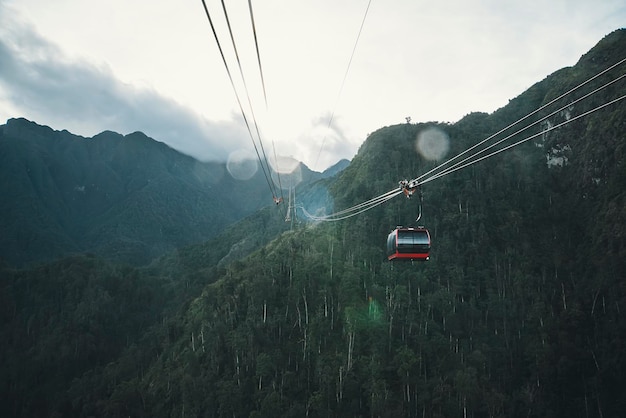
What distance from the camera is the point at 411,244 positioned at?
18484 mm

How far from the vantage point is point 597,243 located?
301 ft

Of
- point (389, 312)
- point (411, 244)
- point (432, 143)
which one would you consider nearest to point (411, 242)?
point (411, 244)

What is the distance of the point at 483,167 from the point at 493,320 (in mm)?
47637

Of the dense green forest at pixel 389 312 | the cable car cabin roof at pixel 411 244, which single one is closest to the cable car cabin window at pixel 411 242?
the cable car cabin roof at pixel 411 244

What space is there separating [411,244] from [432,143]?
10735cm

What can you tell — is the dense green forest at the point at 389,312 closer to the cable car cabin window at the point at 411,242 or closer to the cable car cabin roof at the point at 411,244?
the cable car cabin roof at the point at 411,244

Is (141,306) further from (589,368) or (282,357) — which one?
(589,368)

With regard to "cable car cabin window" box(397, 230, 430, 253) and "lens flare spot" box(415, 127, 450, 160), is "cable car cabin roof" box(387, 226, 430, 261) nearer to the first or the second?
"cable car cabin window" box(397, 230, 430, 253)

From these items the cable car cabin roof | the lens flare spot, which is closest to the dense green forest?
the lens flare spot

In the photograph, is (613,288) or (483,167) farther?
(483,167)

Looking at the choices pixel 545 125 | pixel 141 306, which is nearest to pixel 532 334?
pixel 545 125

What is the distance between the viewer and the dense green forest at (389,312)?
227 ft

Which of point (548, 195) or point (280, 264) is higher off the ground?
point (548, 195)

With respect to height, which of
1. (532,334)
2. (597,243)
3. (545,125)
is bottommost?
A: (532,334)
